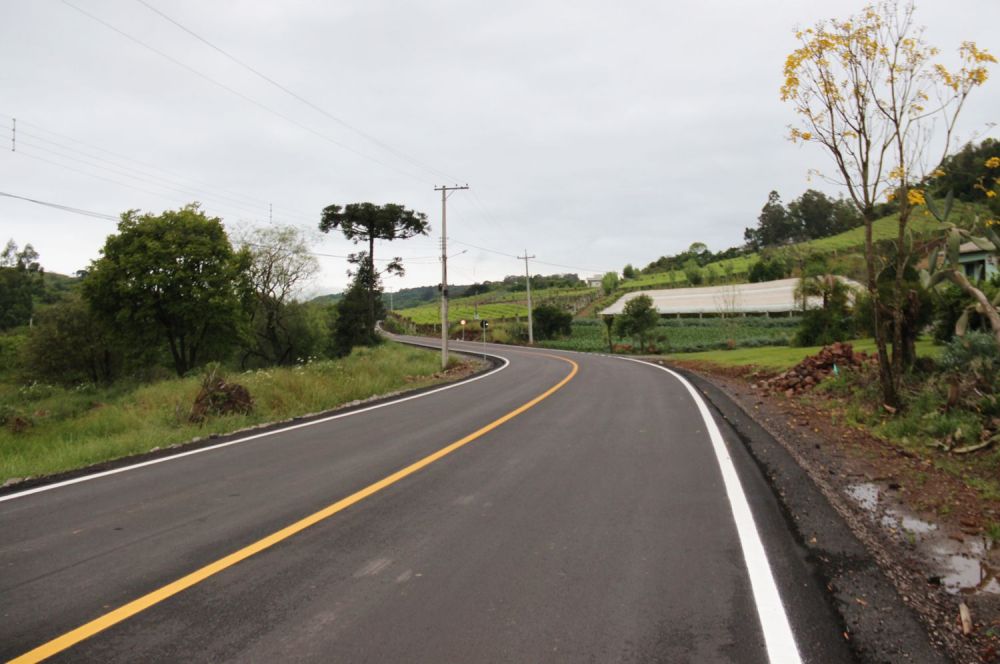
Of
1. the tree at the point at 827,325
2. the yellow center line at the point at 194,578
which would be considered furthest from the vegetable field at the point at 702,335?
the yellow center line at the point at 194,578

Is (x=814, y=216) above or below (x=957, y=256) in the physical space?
above

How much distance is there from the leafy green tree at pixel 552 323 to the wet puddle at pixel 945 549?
58.5 meters

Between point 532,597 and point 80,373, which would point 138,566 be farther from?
point 80,373

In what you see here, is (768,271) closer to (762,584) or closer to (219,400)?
(219,400)

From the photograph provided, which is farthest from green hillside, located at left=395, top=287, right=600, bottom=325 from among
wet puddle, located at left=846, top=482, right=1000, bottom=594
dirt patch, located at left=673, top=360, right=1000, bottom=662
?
wet puddle, located at left=846, top=482, right=1000, bottom=594

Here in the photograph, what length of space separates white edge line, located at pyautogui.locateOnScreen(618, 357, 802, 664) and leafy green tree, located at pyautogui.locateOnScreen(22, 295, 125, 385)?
139 ft

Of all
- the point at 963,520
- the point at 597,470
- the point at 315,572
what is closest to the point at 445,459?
the point at 597,470

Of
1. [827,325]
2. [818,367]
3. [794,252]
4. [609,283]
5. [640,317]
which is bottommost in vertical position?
[818,367]

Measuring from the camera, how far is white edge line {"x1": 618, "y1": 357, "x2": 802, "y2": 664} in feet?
9.28

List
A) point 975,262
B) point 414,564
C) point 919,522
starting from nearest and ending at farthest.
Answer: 1. point 414,564
2. point 919,522
3. point 975,262

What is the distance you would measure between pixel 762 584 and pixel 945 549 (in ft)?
5.97

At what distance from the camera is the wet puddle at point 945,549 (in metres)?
3.67

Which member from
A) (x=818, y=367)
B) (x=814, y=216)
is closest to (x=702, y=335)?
(x=818, y=367)

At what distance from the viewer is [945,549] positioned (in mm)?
4234
